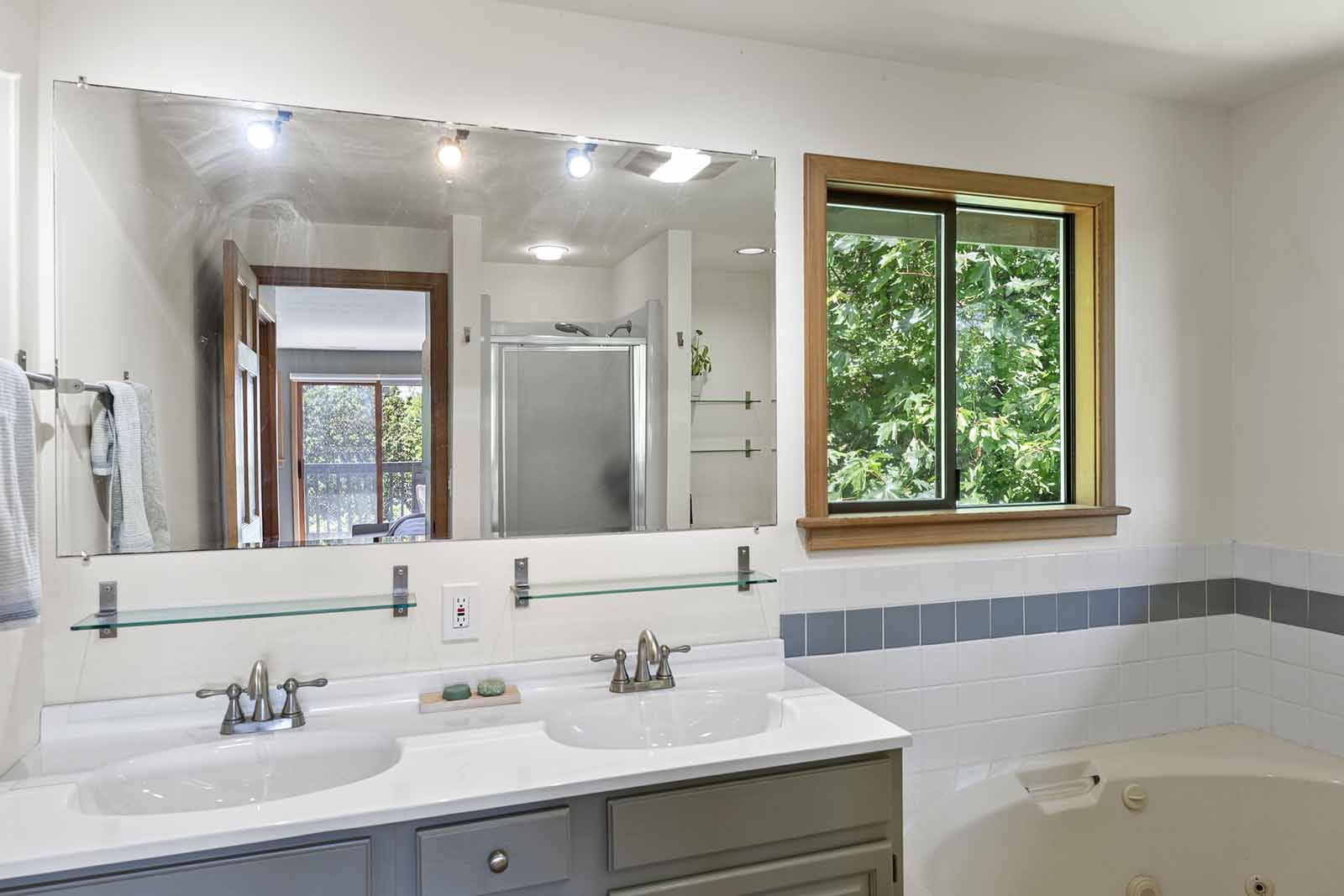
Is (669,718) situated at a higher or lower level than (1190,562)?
lower

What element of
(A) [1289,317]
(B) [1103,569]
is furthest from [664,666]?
(A) [1289,317]

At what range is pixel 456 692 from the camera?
1.89m

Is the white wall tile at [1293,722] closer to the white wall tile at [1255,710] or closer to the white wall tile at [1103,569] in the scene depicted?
the white wall tile at [1255,710]

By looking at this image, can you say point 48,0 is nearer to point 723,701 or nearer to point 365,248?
point 365,248

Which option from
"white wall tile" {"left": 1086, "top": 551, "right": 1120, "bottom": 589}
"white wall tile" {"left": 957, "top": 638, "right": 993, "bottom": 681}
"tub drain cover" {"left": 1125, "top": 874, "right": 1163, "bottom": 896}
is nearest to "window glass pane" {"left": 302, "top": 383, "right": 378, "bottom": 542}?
"white wall tile" {"left": 957, "top": 638, "right": 993, "bottom": 681}

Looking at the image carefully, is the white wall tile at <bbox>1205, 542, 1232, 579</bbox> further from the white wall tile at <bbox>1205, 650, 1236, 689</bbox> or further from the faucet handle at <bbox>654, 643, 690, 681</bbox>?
the faucet handle at <bbox>654, 643, 690, 681</bbox>

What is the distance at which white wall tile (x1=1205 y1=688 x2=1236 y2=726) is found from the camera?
270cm

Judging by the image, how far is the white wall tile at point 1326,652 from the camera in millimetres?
2436

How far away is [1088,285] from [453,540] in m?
1.98

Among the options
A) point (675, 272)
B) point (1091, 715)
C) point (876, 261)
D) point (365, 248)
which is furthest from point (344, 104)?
point (1091, 715)

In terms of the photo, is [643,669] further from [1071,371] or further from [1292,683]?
→ [1292,683]

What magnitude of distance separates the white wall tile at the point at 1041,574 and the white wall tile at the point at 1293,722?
0.81 meters

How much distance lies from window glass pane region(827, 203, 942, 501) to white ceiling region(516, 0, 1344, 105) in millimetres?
445

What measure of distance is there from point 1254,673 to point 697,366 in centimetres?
201
